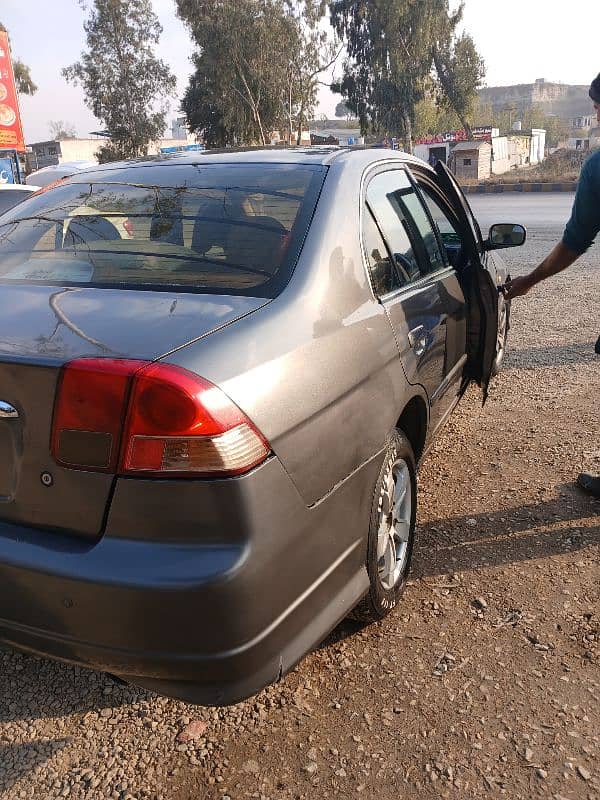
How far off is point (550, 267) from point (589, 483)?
3.75ft

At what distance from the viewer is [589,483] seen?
3.66m

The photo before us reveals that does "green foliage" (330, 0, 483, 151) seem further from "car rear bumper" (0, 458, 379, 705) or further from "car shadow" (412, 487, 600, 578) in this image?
"car rear bumper" (0, 458, 379, 705)

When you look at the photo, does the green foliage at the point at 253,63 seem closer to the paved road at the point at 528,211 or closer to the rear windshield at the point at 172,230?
the paved road at the point at 528,211

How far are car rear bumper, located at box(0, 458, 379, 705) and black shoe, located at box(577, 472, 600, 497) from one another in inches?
91.0

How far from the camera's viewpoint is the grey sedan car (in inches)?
64.4

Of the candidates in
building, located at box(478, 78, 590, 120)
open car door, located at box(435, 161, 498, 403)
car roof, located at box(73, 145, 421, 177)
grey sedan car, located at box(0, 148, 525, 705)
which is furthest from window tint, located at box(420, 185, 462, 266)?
building, located at box(478, 78, 590, 120)

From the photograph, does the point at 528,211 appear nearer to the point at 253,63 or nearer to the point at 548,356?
the point at 548,356

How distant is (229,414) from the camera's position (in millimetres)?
1659

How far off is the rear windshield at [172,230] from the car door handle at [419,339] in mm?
646

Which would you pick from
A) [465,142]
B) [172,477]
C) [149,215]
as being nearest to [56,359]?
[172,477]

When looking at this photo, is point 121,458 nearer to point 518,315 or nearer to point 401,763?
point 401,763

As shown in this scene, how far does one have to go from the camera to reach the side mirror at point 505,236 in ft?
13.8

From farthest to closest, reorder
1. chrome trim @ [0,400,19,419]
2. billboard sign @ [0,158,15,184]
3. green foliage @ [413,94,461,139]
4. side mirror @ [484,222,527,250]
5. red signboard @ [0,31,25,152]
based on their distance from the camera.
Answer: green foliage @ [413,94,461,139] → red signboard @ [0,31,25,152] → billboard sign @ [0,158,15,184] → side mirror @ [484,222,527,250] → chrome trim @ [0,400,19,419]

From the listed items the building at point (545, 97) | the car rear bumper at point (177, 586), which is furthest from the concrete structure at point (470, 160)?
the building at point (545, 97)
